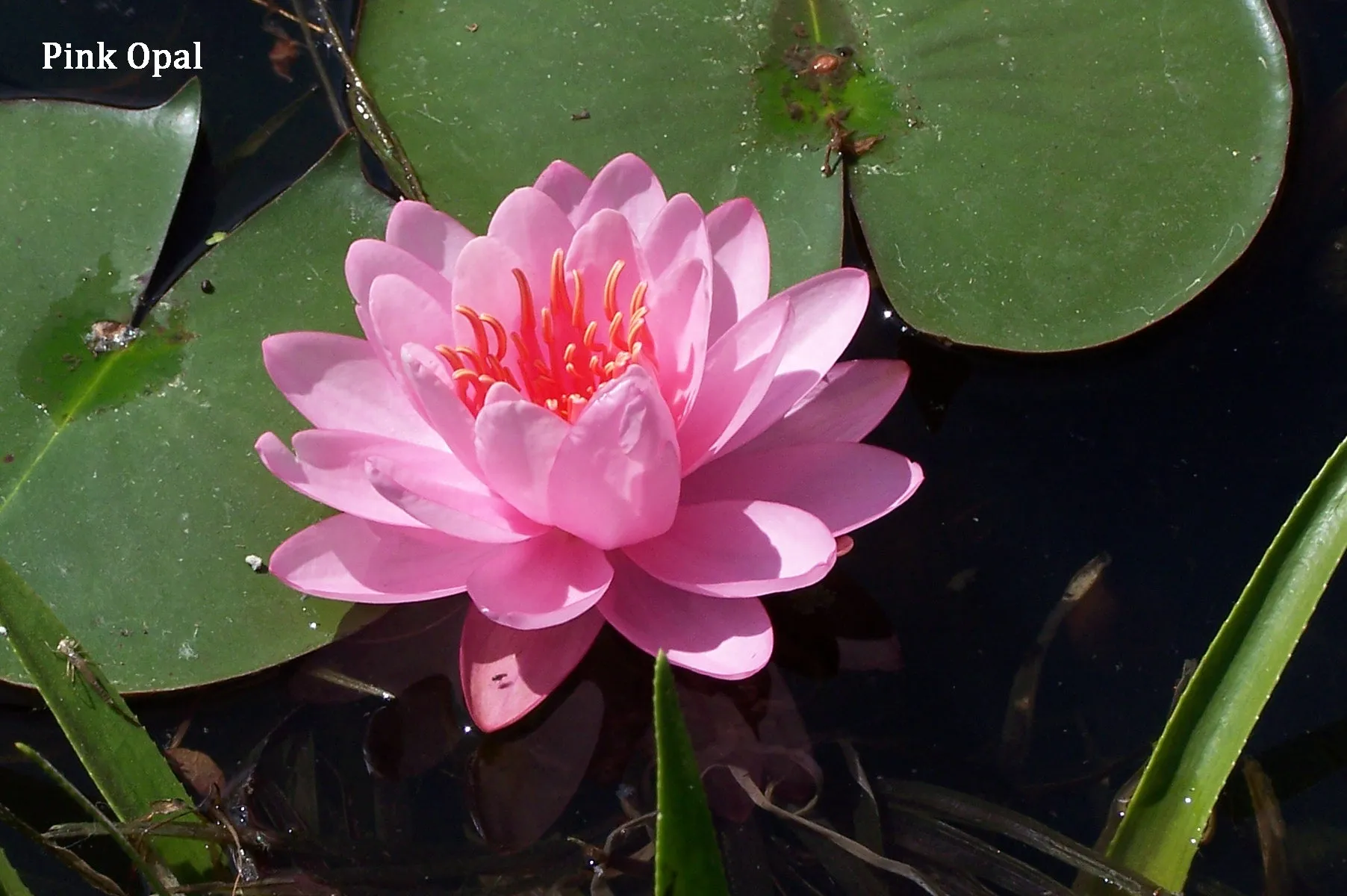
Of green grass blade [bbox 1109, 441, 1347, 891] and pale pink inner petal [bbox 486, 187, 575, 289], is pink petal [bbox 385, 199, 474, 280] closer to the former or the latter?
pale pink inner petal [bbox 486, 187, 575, 289]

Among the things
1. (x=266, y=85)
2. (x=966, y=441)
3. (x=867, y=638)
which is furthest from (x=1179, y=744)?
(x=266, y=85)

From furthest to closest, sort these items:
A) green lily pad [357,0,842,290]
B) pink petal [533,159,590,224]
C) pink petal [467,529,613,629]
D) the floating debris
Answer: green lily pad [357,0,842,290] → the floating debris → pink petal [533,159,590,224] → pink petal [467,529,613,629]

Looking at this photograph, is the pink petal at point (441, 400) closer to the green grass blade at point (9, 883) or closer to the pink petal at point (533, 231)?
the pink petal at point (533, 231)

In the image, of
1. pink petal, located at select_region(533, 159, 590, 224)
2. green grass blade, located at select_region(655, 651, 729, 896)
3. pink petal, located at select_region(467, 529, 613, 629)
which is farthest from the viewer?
pink petal, located at select_region(533, 159, 590, 224)

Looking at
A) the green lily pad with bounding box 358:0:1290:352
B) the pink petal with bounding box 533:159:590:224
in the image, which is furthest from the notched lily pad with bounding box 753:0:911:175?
the pink petal with bounding box 533:159:590:224

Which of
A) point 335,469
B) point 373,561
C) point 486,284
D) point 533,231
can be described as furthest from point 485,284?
point 373,561

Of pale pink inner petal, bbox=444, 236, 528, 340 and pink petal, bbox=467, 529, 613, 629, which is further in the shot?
pale pink inner petal, bbox=444, 236, 528, 340

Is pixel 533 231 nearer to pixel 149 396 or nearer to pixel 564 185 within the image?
pixel 564 185
